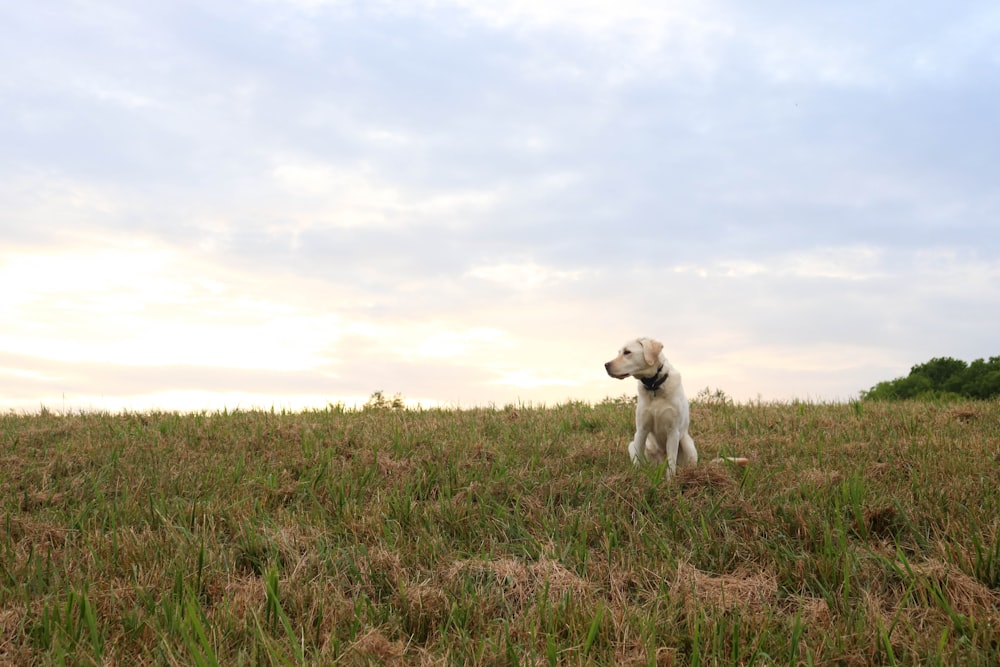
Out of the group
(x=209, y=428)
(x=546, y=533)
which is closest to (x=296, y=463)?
(x=209, y=428)

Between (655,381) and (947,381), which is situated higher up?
(947,381)

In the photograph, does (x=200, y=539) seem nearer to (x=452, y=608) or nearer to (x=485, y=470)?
(x=452, y=608)

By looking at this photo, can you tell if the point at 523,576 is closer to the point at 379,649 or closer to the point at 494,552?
the point at 494,552

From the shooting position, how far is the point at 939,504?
6160 millimetres

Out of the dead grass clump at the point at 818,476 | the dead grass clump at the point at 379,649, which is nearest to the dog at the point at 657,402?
the dead grass clump at the point at 818,476

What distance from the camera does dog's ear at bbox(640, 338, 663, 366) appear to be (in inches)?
293

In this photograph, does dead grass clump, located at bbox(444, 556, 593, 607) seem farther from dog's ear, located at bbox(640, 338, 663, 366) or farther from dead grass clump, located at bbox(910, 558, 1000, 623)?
dog's ear, located at bbox(640, 338, 663, 366)

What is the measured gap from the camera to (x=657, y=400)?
7664 mm

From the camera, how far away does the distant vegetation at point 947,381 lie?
2153cm

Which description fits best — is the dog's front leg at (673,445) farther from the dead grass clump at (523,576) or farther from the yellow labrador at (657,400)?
the dead grass clump at (523,576)

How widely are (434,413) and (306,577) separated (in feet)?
25.0

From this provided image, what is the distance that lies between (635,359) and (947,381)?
1949 cm

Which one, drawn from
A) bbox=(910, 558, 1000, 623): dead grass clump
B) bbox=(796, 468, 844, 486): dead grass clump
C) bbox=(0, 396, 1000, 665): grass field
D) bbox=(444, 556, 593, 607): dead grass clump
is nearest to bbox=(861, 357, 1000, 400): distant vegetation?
bbox=(0, 396, 1000, 665): grass field

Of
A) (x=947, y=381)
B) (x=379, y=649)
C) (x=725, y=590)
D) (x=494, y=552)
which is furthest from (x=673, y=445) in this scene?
(x=947, y=381)
